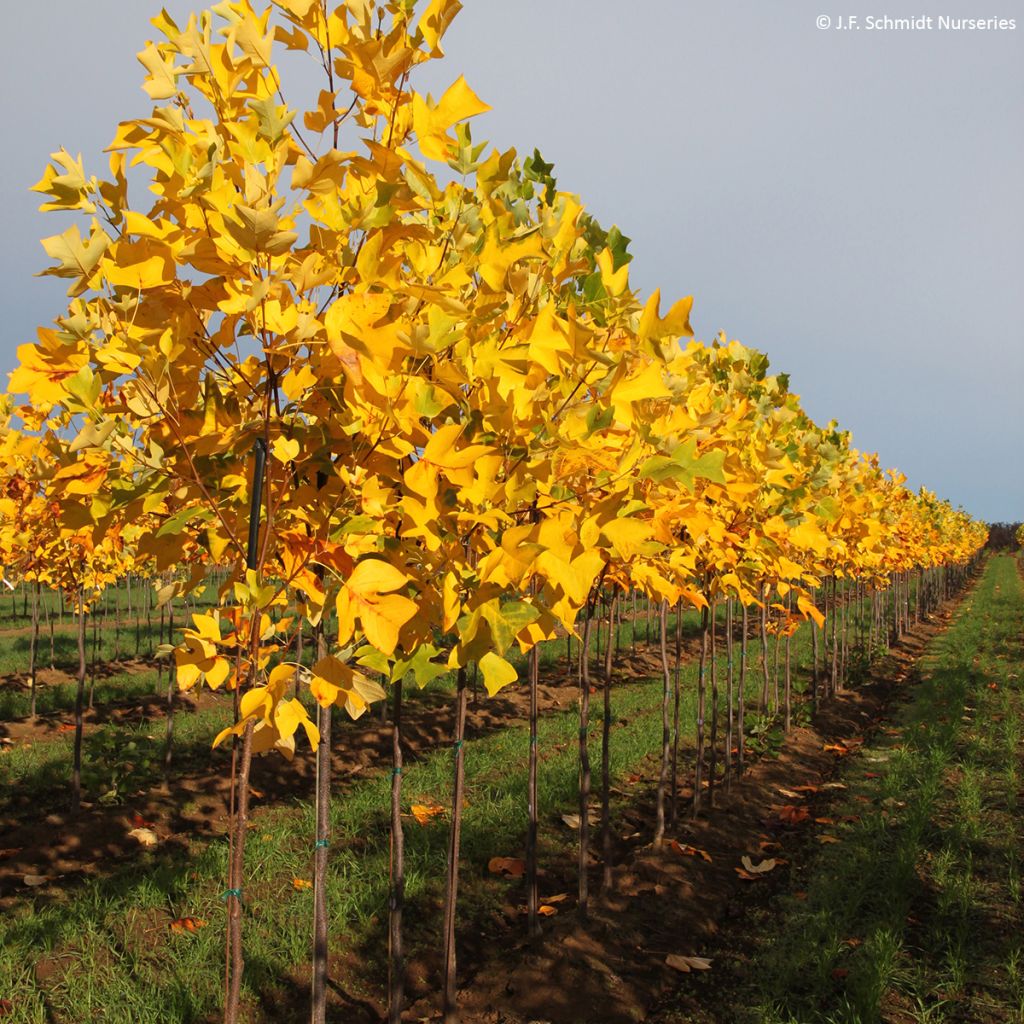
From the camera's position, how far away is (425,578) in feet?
5.06

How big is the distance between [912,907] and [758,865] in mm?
1078

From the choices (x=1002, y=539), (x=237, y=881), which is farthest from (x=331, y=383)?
(x=1002, y=539)

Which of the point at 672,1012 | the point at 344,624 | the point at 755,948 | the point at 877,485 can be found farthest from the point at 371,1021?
the point at 877,485

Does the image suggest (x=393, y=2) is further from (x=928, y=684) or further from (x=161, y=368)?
(x=928, y=684)

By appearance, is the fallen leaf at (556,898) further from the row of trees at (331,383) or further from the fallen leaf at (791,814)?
the row of trees at (331,383)

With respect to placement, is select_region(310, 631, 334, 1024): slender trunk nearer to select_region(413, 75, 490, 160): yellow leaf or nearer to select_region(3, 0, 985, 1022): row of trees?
select_region(3, 0, 985, 1022): row of trees

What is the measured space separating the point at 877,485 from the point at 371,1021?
13135mm

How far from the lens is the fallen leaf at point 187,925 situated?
172 inches

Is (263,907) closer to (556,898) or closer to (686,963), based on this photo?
(556,898)

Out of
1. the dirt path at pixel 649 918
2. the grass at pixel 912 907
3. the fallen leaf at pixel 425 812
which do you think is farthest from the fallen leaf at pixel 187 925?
the grass at pixel 912 907

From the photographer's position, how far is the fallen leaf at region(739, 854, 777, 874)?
5348 mm

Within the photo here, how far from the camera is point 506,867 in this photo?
5.32 metres

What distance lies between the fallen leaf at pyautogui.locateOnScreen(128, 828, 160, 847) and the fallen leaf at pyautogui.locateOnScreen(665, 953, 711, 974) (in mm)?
Result: 4377

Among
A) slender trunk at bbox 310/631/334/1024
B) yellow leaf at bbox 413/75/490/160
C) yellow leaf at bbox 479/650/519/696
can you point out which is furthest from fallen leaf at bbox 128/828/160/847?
yellow leaf at bbox 413/75/490/160
